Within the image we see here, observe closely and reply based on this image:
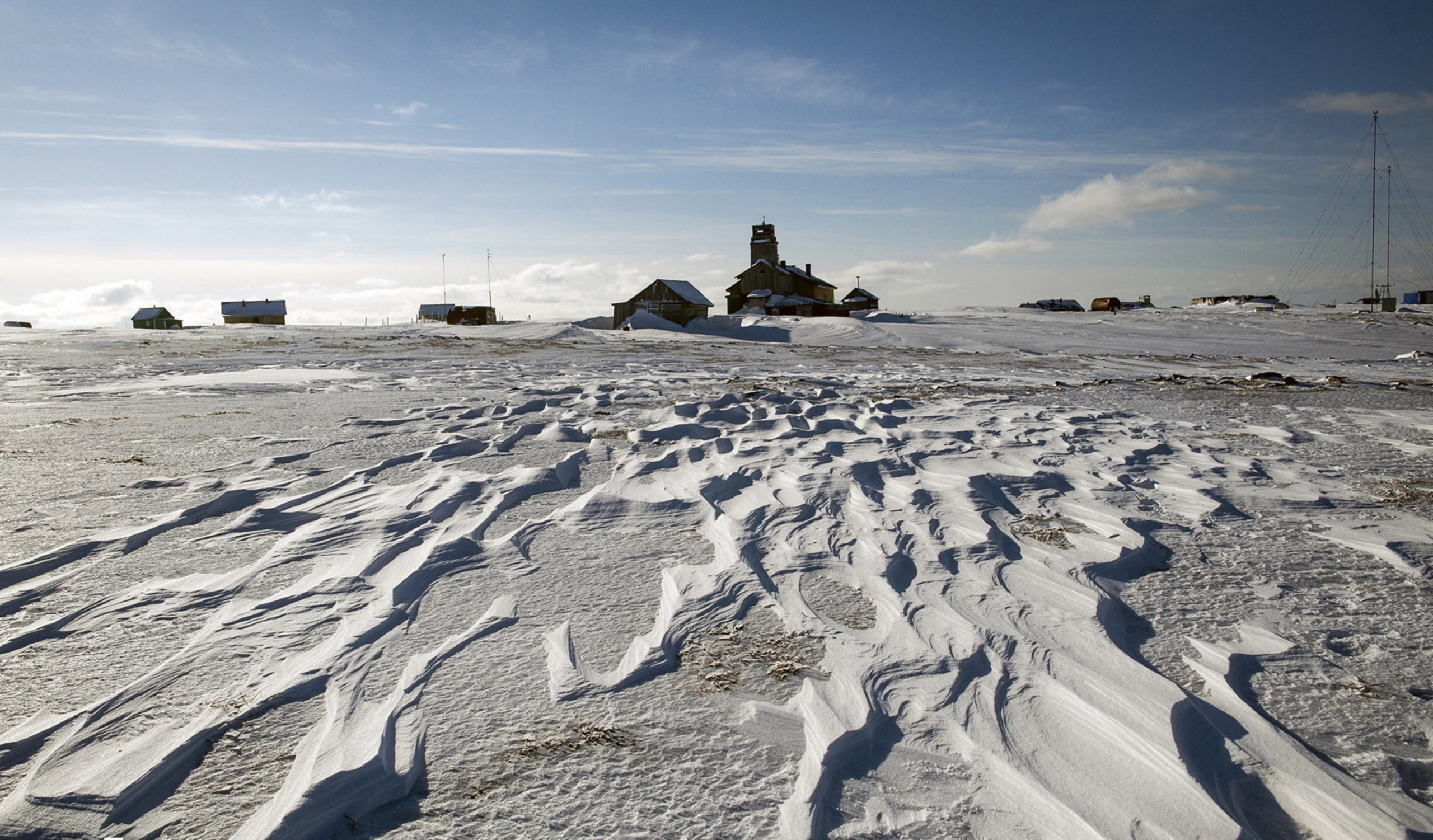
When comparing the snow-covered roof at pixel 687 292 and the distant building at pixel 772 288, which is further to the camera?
the distant building at pixel 772 288

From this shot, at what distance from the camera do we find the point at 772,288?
43.5 meters

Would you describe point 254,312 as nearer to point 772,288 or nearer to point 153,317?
point 153,317

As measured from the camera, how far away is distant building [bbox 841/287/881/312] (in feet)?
171

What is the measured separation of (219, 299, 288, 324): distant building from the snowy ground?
2400 inches

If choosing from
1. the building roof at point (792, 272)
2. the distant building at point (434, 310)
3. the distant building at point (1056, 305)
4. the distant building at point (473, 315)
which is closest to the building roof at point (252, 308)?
the distant building at point (434, 310)

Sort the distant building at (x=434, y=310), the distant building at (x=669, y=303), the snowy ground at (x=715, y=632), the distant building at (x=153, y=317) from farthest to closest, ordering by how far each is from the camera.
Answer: the distant building at (x=434, y=310), the distant building at (x=153, y=317), the distant building at (x=669, y=303), the snowy ground at (x=715, y=632)

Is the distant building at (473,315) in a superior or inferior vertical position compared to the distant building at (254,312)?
inferior

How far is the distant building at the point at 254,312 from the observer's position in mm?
56531

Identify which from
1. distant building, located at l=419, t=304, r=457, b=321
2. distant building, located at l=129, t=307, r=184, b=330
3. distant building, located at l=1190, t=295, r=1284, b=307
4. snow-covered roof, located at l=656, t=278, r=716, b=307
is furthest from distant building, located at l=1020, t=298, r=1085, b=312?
distant building, located at l=129, t=307, r=184, b=330

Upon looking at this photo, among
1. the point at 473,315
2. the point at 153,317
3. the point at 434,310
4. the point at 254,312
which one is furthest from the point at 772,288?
the point at 153,317

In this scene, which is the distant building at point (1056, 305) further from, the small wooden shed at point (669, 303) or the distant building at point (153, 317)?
the distant building at point (153, 317)

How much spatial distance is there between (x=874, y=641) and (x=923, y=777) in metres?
0.53

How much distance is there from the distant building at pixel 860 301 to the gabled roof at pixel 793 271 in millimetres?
4020

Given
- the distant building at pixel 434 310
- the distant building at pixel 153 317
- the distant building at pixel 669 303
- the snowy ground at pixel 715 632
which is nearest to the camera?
the snowy ground at pixel 715 632
